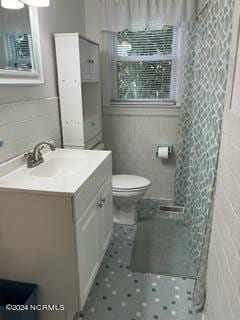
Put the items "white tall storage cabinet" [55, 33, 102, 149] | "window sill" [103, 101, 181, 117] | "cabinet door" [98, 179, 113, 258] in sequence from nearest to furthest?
"cabinet door" [98, 179, 113, 258]
"white tall storage cabinet" [55, 33, 102, 149]
"window sill" [103, 101, 181, 117]

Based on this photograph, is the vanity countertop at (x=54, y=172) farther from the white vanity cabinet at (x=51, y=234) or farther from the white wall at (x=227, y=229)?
the white wall at (x=227, y=229)

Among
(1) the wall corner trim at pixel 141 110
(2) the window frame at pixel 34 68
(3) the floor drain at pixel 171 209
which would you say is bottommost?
(3) the floor drain at pixel 171 209

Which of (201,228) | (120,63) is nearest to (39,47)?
(120,63)

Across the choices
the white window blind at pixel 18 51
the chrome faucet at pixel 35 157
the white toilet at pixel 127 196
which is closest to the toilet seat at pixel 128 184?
the white toilet at pixel 127 196

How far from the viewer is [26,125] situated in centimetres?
166

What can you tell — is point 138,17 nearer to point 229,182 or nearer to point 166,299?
point 229,182

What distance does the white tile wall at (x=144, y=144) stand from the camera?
2738 millimetres

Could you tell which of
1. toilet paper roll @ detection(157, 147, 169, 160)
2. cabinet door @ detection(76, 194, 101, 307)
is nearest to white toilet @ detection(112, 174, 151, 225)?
toilet paper roll @ detection(157, 147, 169, 160)

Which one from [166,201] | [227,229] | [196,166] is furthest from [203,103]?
[166,201]

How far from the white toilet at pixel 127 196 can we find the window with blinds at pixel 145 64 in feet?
3.16

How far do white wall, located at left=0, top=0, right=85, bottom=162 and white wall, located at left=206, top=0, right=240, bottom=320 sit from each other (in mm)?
1207

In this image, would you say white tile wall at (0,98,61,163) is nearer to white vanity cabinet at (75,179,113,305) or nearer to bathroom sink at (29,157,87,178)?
bathroom sink at (29,157,87,178)

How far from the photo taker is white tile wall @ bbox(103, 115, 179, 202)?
2.74 meters

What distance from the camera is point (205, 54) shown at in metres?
1.81
